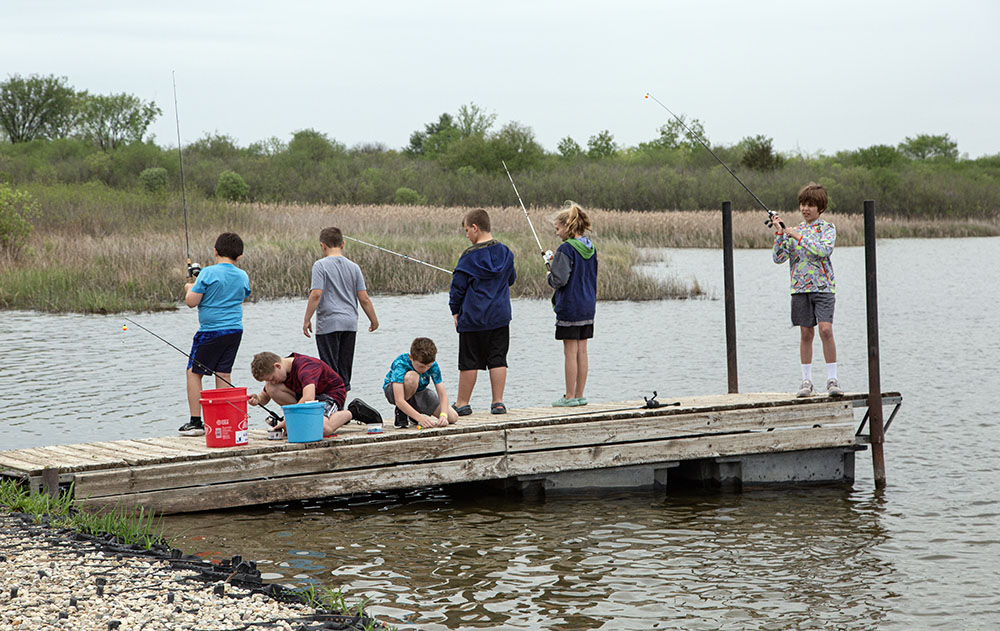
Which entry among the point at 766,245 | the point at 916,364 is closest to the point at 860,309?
the point at 916,364

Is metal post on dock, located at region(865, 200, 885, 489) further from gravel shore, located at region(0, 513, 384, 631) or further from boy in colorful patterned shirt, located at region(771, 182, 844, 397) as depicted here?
gravel shore, located at region(0, 513, 384, 631)

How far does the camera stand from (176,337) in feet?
55.2

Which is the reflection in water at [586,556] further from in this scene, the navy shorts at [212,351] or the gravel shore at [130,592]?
the navy shorts at [212,351]

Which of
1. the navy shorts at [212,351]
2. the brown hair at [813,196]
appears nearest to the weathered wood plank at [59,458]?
the navy shorts at [212,351]

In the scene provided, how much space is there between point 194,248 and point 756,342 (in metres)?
12.5

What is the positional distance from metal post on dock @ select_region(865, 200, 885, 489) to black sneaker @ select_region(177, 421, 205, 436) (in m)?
5.12

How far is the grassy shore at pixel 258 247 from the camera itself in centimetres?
2092

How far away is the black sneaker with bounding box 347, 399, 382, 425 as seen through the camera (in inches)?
308

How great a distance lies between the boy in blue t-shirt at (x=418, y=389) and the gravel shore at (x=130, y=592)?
2056 millimetres

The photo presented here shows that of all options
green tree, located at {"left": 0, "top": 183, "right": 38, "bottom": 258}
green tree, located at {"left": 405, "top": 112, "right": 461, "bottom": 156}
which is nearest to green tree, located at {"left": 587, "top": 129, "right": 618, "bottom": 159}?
green tree, located at {"left": 405, "top": 112, "right": 461, "bottom": 156}

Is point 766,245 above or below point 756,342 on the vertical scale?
above

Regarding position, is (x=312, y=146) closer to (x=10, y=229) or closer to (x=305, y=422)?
(x=10, y=229)

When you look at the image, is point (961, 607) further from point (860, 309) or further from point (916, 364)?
point (860, 309)

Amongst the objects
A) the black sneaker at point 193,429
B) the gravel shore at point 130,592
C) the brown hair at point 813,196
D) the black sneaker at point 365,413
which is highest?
the brown hair at point 813,196
